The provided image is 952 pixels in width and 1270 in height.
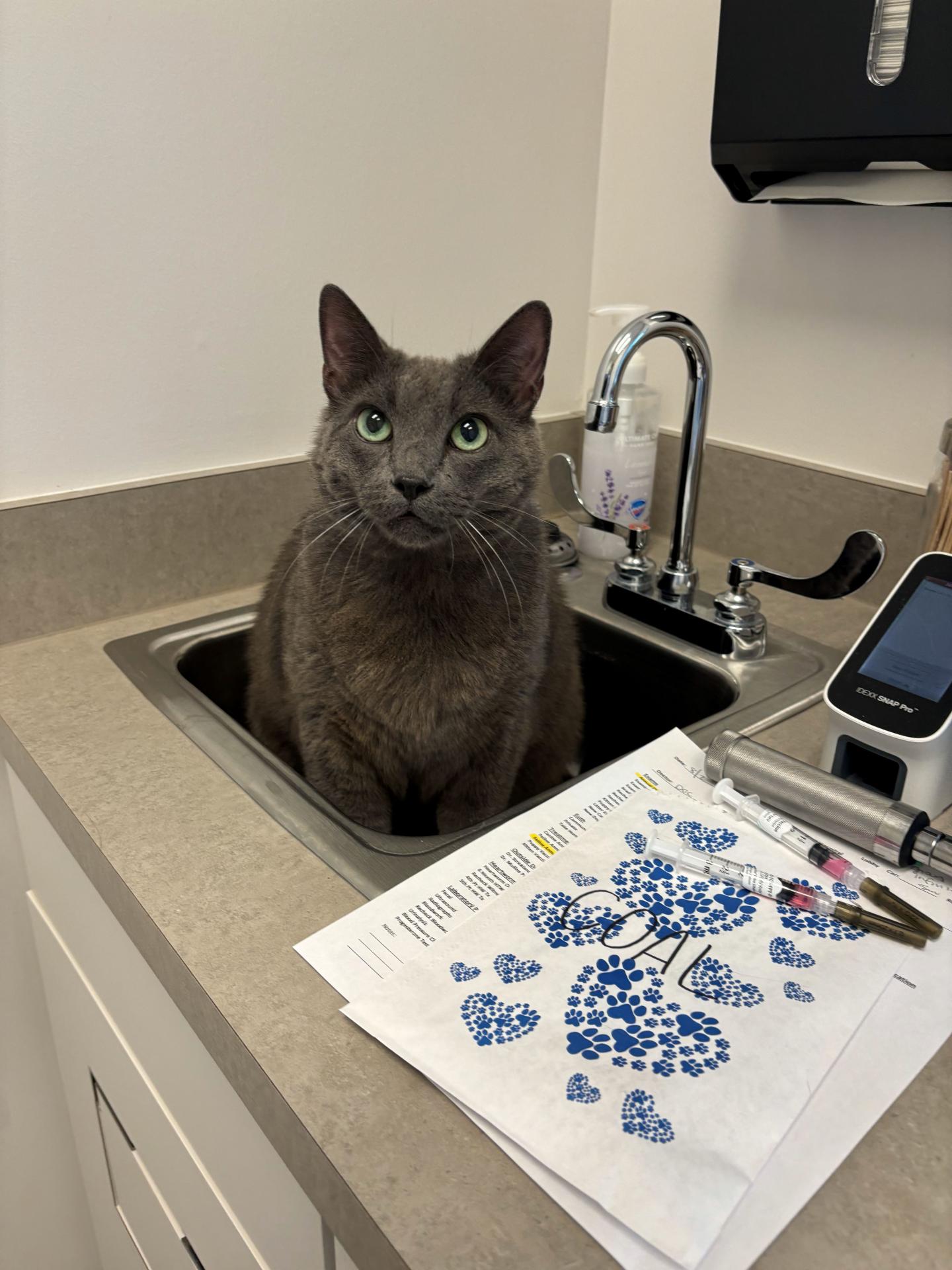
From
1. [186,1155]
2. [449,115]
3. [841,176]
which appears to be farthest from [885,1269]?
[449,115]

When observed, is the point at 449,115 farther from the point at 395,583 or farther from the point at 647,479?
the point at 395,583

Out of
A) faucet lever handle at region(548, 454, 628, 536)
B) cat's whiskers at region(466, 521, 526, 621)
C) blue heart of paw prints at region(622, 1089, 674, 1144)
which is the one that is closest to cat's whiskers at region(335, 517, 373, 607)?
cat's whiskers at region(466, 521, 526, 621)

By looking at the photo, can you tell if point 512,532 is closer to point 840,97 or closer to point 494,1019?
point 494,1019

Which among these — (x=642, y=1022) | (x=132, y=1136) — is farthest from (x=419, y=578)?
(x=132, y=1136)

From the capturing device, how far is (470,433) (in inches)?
32.7

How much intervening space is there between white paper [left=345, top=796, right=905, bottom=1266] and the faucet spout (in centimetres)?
50

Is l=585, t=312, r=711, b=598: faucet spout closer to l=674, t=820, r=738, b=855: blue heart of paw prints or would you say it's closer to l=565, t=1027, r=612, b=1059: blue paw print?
l=674, t=820, r=738, b=855: blue heart of paw prints

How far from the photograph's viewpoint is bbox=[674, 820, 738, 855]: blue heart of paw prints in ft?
2.48

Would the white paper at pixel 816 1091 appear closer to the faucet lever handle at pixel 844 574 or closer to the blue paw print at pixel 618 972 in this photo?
the blue paw print at pixel 618 972

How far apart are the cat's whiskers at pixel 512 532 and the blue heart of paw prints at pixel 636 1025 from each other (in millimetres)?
411

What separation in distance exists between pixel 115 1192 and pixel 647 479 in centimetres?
121

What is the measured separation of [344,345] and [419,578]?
0.24m

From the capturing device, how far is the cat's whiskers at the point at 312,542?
84 centimetres

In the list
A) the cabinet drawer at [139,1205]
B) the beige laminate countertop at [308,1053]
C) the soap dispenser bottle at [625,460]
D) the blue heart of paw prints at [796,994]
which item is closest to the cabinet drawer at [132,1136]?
the cabinet drawer at [139,1205]
